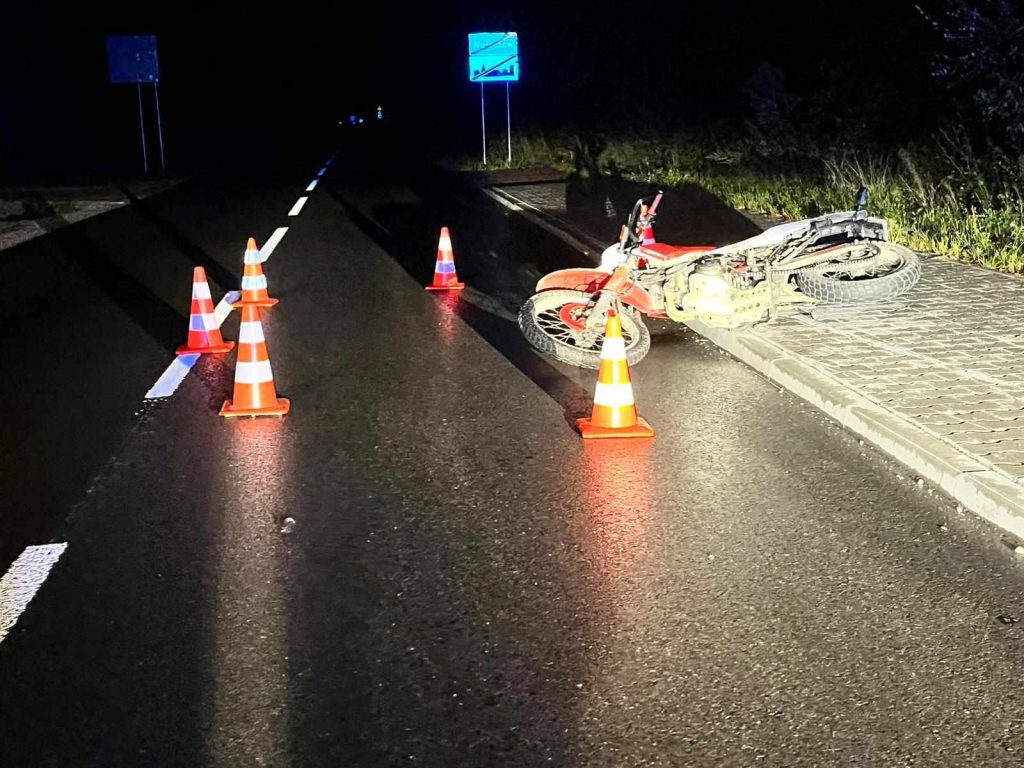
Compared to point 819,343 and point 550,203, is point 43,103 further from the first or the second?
point 819,343

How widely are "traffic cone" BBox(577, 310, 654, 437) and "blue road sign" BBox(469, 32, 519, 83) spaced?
25.5 metres

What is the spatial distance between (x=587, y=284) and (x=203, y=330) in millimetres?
3156

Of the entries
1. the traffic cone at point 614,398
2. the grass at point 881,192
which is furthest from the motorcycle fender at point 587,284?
the grass at point 881,192

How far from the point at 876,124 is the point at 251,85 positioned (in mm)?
88649

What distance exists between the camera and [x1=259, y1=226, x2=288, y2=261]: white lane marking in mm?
15855

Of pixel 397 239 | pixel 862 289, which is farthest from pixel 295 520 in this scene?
pixel 397 239

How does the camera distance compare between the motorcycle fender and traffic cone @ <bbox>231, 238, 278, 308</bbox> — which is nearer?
the motorcycle fender

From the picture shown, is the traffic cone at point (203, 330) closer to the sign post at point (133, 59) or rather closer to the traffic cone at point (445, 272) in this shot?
the traffic cone at point (445, 272)

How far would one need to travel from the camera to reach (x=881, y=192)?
1563 centimetres

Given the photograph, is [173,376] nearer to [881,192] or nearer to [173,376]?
[173,376]

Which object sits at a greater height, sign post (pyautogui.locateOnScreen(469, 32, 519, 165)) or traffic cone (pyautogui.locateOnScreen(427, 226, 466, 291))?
sign post (pyautogui.locateOnScreen(469, 32, 519, 165))

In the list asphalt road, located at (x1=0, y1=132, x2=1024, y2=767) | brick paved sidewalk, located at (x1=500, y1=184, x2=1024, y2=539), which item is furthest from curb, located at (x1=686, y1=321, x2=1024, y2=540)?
asphalt road, located at (x1=0, y1=132, x2=1024, y2=767)

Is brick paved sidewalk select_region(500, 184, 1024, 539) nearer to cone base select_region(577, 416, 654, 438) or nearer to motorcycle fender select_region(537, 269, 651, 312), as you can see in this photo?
motorcycle fender select_region(537, 269, 651, 312)

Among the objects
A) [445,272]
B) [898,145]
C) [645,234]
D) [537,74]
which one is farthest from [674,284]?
[537,74]
